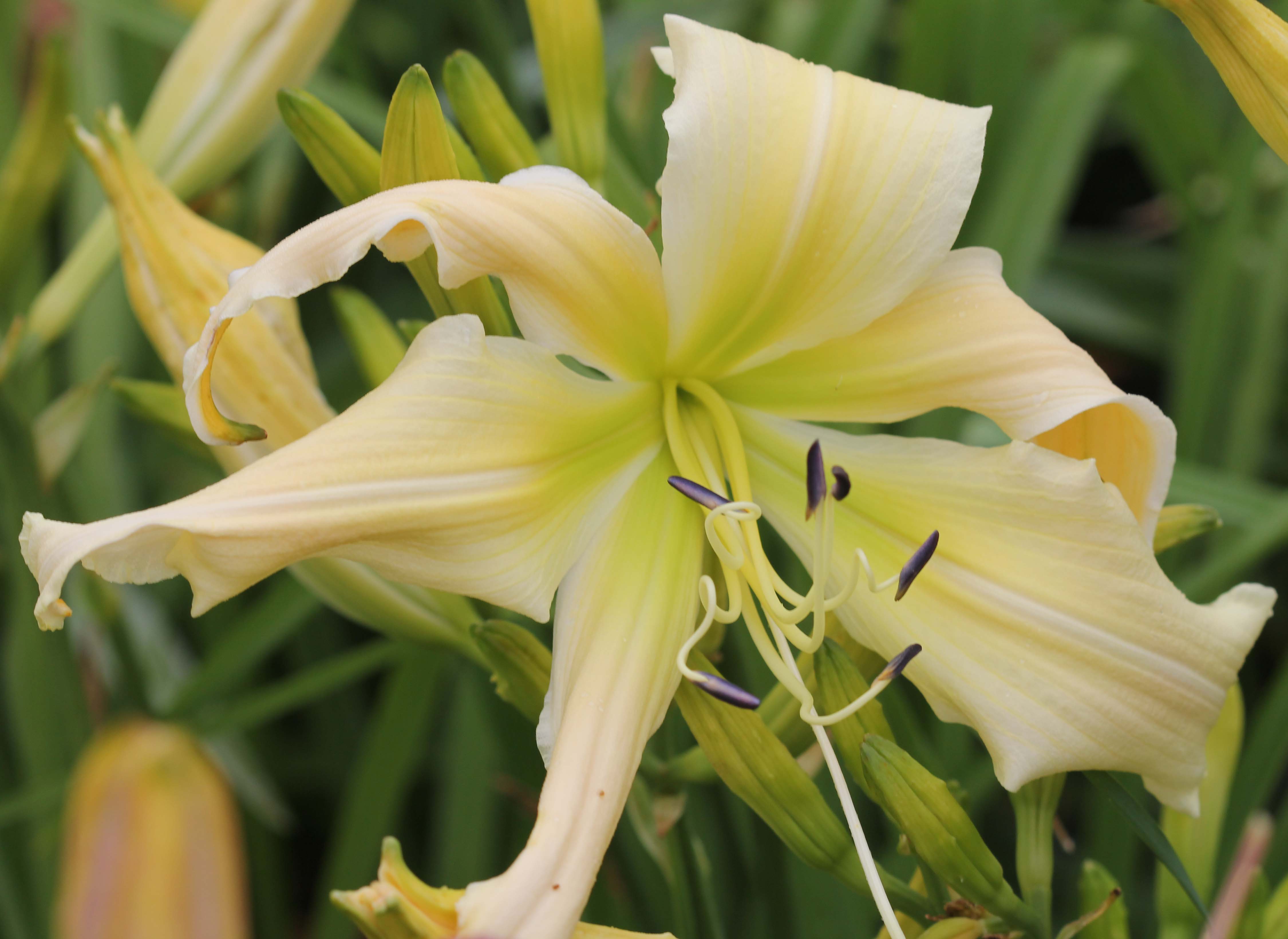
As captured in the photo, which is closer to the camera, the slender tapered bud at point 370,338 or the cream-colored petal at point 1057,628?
the cream-colored petal at point 1057,628

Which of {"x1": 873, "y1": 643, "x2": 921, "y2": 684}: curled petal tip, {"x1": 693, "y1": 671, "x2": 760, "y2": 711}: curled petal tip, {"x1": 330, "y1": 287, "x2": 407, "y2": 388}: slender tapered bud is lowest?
{"x1": 330, "y1": 287, "x2": 407, "y2": 388}: slender tapered bud

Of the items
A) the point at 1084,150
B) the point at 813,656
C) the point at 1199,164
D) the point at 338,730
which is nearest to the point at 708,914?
the point at 813,656

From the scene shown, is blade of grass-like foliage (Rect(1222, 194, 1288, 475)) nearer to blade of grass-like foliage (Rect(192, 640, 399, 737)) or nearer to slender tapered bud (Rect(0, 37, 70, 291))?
blade of grass-like foliage (Rect(192, 640, 399, 737))

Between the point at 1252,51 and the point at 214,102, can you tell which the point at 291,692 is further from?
the point at 1252,51

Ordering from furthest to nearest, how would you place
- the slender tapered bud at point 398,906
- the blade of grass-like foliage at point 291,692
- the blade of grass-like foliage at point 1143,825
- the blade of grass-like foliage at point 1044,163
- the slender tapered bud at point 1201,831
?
the blade of grass-like foliage at point 1044,163 < the blade of grass-like foliage at point 291,692 < the slender tapered bud at point 1201,831 < the blade of grass-like foliage at point 1143,825 < the slender tapered bud at point 398,906

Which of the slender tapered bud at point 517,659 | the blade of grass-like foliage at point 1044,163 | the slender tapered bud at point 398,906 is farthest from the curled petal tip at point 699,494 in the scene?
the blade of grass-like foliage at point 1044,163

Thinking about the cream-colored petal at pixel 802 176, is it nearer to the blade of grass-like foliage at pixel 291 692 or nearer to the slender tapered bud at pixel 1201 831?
the slender tapered bud at pixel 1201 831

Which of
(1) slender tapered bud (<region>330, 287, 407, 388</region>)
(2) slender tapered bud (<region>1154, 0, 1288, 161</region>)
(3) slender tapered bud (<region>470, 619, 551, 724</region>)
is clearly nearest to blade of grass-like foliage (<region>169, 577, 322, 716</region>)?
(1) slender tapered bud (<region>330, 287, 407, 388</region>)
